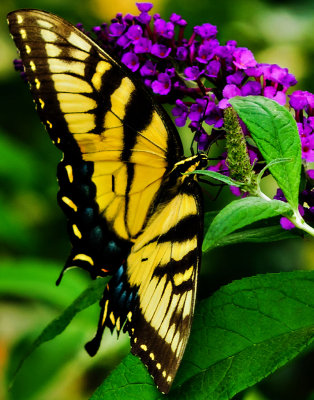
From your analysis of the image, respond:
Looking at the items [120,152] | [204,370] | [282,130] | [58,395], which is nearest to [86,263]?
[120,152]

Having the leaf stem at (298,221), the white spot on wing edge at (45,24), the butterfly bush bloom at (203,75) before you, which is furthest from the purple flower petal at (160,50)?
→ the leaf stem at (298,221)

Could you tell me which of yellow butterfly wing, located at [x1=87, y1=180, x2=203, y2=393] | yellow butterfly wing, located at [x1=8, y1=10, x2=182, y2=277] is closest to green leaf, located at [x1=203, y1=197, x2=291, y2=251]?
yellow butterfly wing, located at [x1=87, y1=180, x2=203, y2=393]

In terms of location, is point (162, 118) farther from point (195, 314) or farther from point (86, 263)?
point (195, 314)

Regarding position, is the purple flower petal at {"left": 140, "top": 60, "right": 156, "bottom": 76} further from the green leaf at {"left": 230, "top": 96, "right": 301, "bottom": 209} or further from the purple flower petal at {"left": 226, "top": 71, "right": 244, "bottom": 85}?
the green leaf at {"left": 230, "top": 96, "right": 301, "bottom": 209}

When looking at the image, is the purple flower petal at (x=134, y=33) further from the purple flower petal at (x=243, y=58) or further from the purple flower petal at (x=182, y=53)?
the purple flower petal at (x=243, y=58)

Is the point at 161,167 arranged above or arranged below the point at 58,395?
above
